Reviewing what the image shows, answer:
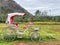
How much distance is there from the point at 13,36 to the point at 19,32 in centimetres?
35

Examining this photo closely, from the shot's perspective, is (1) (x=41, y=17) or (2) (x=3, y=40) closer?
(2) (x=3, y=40)

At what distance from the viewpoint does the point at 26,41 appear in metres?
10.7

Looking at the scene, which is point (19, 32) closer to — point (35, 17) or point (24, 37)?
point (24, 37)

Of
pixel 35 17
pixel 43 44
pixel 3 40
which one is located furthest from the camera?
pixel 35 17

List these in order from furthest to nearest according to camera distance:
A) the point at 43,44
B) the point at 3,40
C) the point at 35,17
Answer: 1. the point at 35,17
2. the point at 3,40
3. the point at 43,44

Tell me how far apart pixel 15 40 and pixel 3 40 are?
577mm

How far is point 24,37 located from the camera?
36.5 feet

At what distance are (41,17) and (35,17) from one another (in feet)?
3.03

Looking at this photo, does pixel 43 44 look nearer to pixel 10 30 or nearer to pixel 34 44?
pixel 34 44

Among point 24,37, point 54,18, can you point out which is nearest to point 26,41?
point 24,37

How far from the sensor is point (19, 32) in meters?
10.8

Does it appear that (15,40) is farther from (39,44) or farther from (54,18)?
(54,18)

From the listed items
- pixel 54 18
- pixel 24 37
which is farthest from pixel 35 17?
pixel 24 37

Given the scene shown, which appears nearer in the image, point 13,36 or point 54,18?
point 13,36
